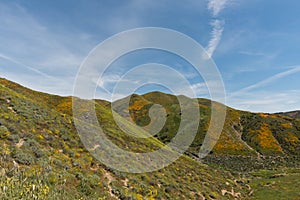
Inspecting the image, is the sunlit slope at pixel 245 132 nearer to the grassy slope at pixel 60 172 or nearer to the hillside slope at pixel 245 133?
the hillside slope at pixel 245 133

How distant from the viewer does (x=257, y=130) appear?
75688 millimetres

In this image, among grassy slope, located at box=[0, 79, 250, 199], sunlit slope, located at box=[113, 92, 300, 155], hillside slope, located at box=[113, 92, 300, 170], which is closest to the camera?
grassy slope, located at box=[0, 79, 250, 199]

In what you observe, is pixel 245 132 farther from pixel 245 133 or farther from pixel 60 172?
pixel 60 172

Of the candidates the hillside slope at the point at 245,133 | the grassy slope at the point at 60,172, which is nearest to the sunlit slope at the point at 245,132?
the hillside slope at the point at 245,133

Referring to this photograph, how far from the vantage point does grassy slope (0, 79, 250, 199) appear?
861 cm

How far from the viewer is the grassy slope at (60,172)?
28.3 feet

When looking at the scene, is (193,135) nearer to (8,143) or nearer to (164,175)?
(164,175)

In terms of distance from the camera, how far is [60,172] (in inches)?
462

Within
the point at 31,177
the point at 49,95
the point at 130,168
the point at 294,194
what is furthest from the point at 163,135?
A: the point at 31,177

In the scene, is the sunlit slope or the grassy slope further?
the sunlit slope

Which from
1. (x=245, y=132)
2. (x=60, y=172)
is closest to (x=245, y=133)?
(x=245, y=132)

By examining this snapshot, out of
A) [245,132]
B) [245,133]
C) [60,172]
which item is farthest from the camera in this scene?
[245,132]

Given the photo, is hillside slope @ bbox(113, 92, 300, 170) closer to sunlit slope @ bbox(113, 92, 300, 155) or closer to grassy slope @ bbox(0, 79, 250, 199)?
sunlit slope @ bbox(113, 92, 300, 155)

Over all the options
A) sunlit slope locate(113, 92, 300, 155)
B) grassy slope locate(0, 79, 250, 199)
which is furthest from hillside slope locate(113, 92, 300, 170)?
grassy slope locate(0, 79, 250, 199)
